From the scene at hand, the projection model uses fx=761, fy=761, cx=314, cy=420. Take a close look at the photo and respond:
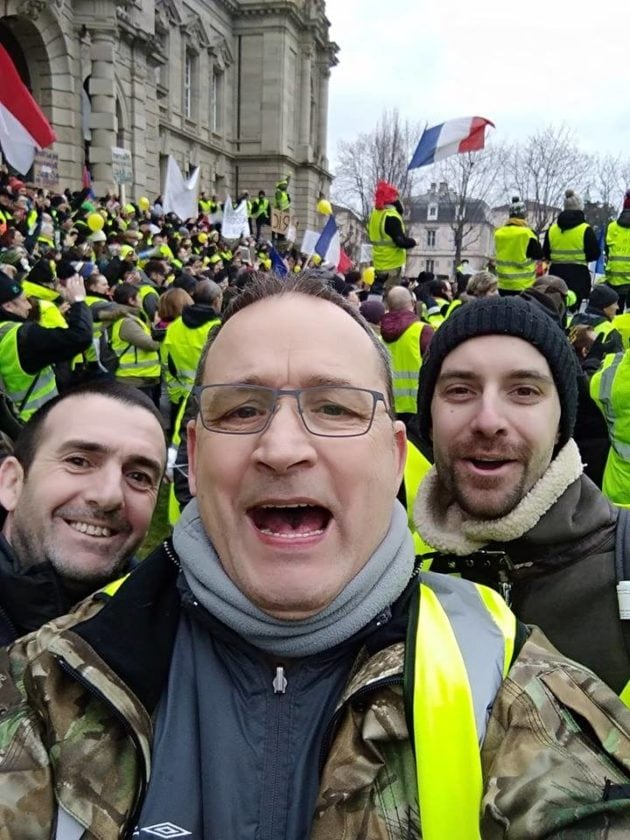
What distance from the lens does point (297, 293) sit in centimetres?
176

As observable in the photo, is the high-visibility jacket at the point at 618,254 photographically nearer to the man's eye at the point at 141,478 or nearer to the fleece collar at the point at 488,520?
the fleece collar at the point at 488,520

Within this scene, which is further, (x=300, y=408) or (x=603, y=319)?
(x=603, y=319)

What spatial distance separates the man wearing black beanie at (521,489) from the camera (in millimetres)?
2078

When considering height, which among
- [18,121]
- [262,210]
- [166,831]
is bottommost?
[166,831]

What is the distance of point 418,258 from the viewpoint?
88.9m

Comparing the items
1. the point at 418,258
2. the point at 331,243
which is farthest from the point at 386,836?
the point at 418,258

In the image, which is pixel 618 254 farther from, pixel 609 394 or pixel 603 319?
pixel 609 394

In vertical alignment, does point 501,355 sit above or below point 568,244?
below

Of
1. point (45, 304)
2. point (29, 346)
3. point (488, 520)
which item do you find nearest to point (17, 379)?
point (29, 346)

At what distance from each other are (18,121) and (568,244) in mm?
7071

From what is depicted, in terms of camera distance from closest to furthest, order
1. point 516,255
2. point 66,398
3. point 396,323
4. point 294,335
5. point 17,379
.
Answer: point 294,335, point 66,398, point 17,379, point 396,323, point 516,255

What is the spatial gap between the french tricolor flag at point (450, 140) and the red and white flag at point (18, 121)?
6.55m

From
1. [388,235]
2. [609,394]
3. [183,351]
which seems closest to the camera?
[609,394]

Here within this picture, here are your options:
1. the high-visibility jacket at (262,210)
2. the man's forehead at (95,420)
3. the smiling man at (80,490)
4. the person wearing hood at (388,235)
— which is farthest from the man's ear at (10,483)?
the high-visibility jacket at (262,210)
